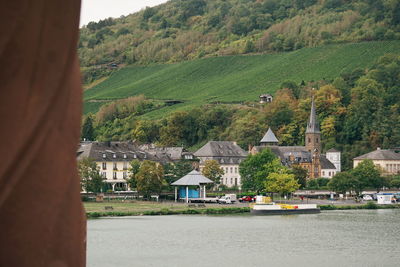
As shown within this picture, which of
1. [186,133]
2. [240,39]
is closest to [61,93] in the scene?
[186,133]

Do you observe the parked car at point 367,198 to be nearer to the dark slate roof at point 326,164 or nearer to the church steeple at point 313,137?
the dark slate roof at point 326,164

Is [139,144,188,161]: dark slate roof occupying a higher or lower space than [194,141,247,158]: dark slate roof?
lower

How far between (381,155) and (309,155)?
7488 millimetres

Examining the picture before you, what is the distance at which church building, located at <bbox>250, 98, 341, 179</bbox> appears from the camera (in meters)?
102

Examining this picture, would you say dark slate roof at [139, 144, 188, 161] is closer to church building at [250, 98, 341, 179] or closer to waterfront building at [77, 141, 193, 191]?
waterfront building at [77, 141, 193, 191]

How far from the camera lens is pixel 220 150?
99.9 meters

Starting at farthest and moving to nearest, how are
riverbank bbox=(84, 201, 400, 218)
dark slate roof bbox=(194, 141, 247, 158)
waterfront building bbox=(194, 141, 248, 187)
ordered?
1. dark slate roof bbox=(194, 141, 247, 158)
2. waterfront building bbox=(194, 141, 248, 187)
3. riverbank bbox=(84, 201, 400, 218)

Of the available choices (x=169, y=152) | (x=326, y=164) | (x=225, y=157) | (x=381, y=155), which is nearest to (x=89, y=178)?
(x=169, y=152)

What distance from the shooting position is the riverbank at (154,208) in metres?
56.3

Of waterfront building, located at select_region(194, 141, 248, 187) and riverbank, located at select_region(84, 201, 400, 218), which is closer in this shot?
riverbank, located at select_region(84, 201, 400, 218)

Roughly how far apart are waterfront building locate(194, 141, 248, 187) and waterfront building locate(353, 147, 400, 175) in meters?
12.6

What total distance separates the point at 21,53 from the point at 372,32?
501 feet

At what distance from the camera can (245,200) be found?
253ft

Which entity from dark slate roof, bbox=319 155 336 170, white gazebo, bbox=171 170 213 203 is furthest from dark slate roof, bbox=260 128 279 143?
white gazebo, bbox=171 170 213 203
